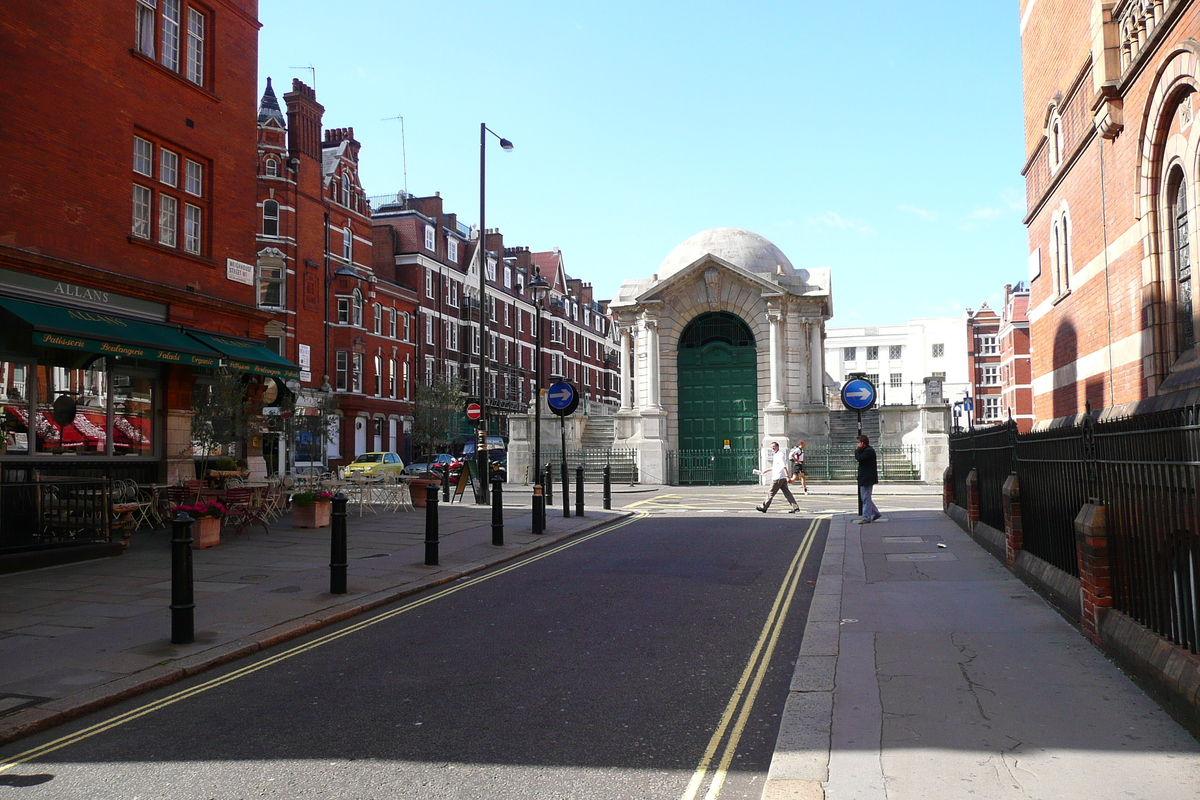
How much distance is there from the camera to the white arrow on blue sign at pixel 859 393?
28.1 metres

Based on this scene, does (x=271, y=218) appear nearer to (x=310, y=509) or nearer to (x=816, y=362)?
(x=816, y=362)

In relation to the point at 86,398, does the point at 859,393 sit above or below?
above

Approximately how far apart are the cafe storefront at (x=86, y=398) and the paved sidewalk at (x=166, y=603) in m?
1.10

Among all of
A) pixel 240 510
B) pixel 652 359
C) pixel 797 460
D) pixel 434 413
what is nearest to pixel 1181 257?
pixel 240 510

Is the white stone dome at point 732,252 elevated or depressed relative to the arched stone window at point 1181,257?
elevated

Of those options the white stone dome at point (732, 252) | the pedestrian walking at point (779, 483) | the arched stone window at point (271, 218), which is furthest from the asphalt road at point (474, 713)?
the arched stone window at point (271, 218)

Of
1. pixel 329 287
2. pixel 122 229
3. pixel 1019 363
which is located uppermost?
pixel 329 287

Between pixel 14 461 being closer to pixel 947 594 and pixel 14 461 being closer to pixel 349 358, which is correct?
pixel 947 594

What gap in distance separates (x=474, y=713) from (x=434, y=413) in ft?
149

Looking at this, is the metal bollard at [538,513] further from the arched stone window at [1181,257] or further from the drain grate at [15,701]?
the arched stone window at [1181,257]

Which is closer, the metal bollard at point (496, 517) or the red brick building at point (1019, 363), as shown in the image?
the metal bollard at point (496, 517)

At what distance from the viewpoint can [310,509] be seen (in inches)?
642

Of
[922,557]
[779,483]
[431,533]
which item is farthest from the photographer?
[779,483]

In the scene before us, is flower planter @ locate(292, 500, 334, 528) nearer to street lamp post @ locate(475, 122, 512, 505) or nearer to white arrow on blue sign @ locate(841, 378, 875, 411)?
street lamp post @ locate(475, 122, 512, 505)
